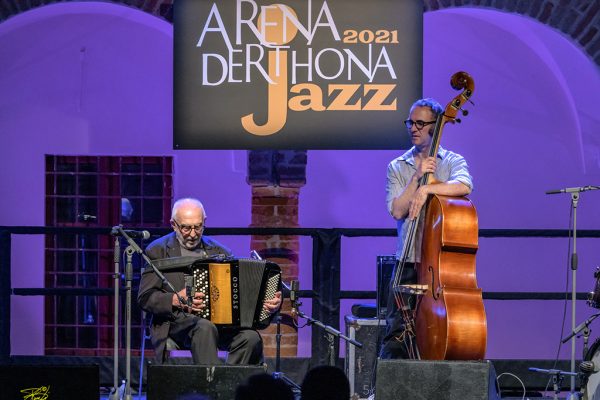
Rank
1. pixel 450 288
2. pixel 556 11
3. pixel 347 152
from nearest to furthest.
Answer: pixel 450 288, pixel 556 11, pixel 347 152

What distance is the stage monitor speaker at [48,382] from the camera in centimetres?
449

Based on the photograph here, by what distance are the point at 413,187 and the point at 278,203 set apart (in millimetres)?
2029

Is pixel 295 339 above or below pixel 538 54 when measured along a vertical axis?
below

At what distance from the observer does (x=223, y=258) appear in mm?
5625

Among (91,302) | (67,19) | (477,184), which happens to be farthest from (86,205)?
(477,184)

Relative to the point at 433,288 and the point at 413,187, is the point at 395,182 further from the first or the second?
the point at 433,288

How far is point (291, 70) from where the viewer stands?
692 cm

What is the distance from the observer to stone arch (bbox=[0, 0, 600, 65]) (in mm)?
7125

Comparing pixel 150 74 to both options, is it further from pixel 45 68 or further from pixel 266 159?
pixel 266 159

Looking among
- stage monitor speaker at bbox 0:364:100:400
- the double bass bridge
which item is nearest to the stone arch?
the double bass bridge

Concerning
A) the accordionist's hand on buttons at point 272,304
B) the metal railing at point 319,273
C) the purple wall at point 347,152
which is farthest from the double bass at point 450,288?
the purple wall at point 347,152

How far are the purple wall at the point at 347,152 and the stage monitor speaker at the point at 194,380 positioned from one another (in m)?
4.13

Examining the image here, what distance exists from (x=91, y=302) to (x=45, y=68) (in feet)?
7.39

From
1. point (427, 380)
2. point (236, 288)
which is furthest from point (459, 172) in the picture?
point (236, 288)
